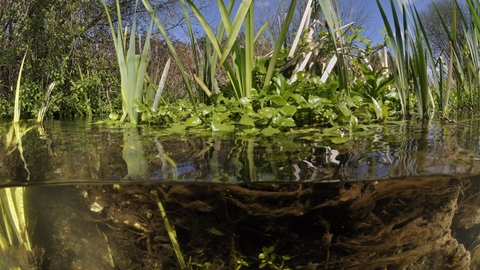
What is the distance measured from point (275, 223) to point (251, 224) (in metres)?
0.06

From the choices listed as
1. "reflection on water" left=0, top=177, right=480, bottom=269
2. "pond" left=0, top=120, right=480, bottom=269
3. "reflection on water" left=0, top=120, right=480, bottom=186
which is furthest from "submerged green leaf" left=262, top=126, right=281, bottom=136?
"reflection on water" left=0, top=177, right=480, bottom=269

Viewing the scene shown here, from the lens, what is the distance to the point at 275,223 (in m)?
1.03

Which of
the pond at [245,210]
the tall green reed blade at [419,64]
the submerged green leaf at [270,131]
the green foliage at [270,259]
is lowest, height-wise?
the green foliage at [270,259]

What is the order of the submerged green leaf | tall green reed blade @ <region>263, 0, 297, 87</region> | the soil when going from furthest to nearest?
tall green reed blade @ <region>263, 0, 297, 87</region>, the submerged green leaf, the soil

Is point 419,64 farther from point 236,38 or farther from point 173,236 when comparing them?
point 173,236

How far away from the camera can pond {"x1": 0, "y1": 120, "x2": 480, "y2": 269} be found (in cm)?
104

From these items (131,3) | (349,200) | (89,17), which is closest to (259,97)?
(349,200)

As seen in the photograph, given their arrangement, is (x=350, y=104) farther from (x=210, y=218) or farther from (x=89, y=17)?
(x=89, y=17)

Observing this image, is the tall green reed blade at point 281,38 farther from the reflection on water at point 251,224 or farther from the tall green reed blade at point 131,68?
the reflection on water at point 251,224

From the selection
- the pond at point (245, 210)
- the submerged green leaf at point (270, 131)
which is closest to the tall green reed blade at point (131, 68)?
the submerged green leaf at point (270, 131)

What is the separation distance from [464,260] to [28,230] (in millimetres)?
1334

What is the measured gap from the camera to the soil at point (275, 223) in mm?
1033

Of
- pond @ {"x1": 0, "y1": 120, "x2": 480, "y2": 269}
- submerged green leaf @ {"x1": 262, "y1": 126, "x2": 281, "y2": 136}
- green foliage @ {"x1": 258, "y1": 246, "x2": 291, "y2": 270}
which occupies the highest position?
submerged green leaf @ {"x1": 262, "y1": 126, "x2": 281, "y2": 136}

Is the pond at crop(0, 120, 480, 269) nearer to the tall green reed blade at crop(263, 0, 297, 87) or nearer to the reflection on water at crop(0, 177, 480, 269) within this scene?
the reflection on water at crop(0, 177, 480, 269)
